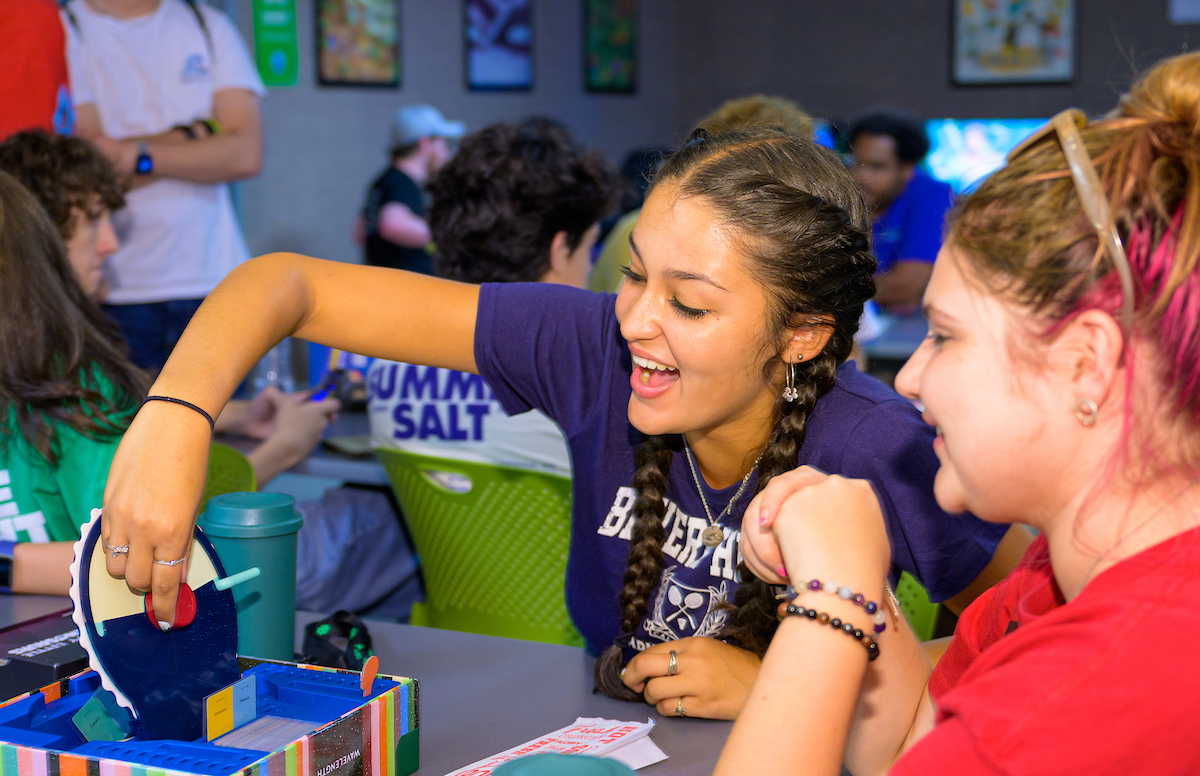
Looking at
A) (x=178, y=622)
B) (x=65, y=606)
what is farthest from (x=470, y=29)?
(x=178, y=622)

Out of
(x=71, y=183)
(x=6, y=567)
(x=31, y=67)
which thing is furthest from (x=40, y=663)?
(x=31, y=67)

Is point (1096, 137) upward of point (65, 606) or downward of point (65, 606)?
upward

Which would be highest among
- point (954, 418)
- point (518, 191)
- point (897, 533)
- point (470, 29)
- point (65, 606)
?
point (470, 29)

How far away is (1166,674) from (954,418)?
0.73ft

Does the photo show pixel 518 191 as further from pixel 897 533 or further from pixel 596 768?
pixel 596 768

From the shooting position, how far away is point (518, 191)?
2.26 metres

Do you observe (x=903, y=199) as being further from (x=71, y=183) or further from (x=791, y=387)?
(x=791, y=387)

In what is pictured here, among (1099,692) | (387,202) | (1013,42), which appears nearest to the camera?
(1099,692)

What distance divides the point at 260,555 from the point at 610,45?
6.73 meters

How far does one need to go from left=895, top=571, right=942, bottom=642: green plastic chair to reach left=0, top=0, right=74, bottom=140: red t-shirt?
1.95m

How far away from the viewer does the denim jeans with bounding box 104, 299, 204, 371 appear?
268cm

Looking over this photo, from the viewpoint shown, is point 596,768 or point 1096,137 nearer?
point 596,768

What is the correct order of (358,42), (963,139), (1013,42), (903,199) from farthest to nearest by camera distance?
(1013,42)
(963,139)
(358,42)
(903,199)

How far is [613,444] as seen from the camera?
4.50 feet
